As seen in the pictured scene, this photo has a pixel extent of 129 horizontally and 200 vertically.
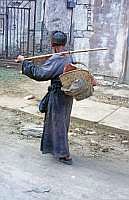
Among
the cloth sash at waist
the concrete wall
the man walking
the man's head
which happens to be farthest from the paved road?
the concrete wall

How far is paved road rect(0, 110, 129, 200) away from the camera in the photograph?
14.8 ft

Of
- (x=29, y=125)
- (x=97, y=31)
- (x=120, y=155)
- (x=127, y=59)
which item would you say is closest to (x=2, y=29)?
(x=97, y=31)

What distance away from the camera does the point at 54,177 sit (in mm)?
4957

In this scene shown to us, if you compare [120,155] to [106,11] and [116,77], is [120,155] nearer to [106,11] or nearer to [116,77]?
[116,77]

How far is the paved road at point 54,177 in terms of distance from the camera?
452 centimetres

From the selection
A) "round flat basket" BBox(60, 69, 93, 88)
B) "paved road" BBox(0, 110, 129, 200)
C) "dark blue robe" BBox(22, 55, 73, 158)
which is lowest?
"paved road" BBox(0, 110, 129, 200)

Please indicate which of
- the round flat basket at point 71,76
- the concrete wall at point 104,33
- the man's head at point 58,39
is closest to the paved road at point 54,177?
the round flat basket at point 71,76

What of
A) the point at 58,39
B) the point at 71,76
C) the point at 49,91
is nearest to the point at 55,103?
the point at 49,91

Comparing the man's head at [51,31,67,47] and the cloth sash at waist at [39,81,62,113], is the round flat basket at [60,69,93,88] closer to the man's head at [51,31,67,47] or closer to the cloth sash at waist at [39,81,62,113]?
the cloth sash at waist at [39,81,62,113]

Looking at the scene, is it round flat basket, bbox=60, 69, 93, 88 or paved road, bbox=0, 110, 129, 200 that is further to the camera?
round flat basket, bbox=60, 69, 93, 88

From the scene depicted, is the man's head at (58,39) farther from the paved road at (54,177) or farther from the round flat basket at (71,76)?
the paved road at (54,177)

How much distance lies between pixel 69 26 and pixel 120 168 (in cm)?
569

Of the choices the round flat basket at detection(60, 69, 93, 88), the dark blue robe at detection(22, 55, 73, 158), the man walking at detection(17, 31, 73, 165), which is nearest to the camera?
the round flat basket at detection(60, 69, 93, 88)

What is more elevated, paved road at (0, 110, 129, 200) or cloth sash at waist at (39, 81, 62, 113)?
cloth sash at waist at (39, 81, 62, 113)
